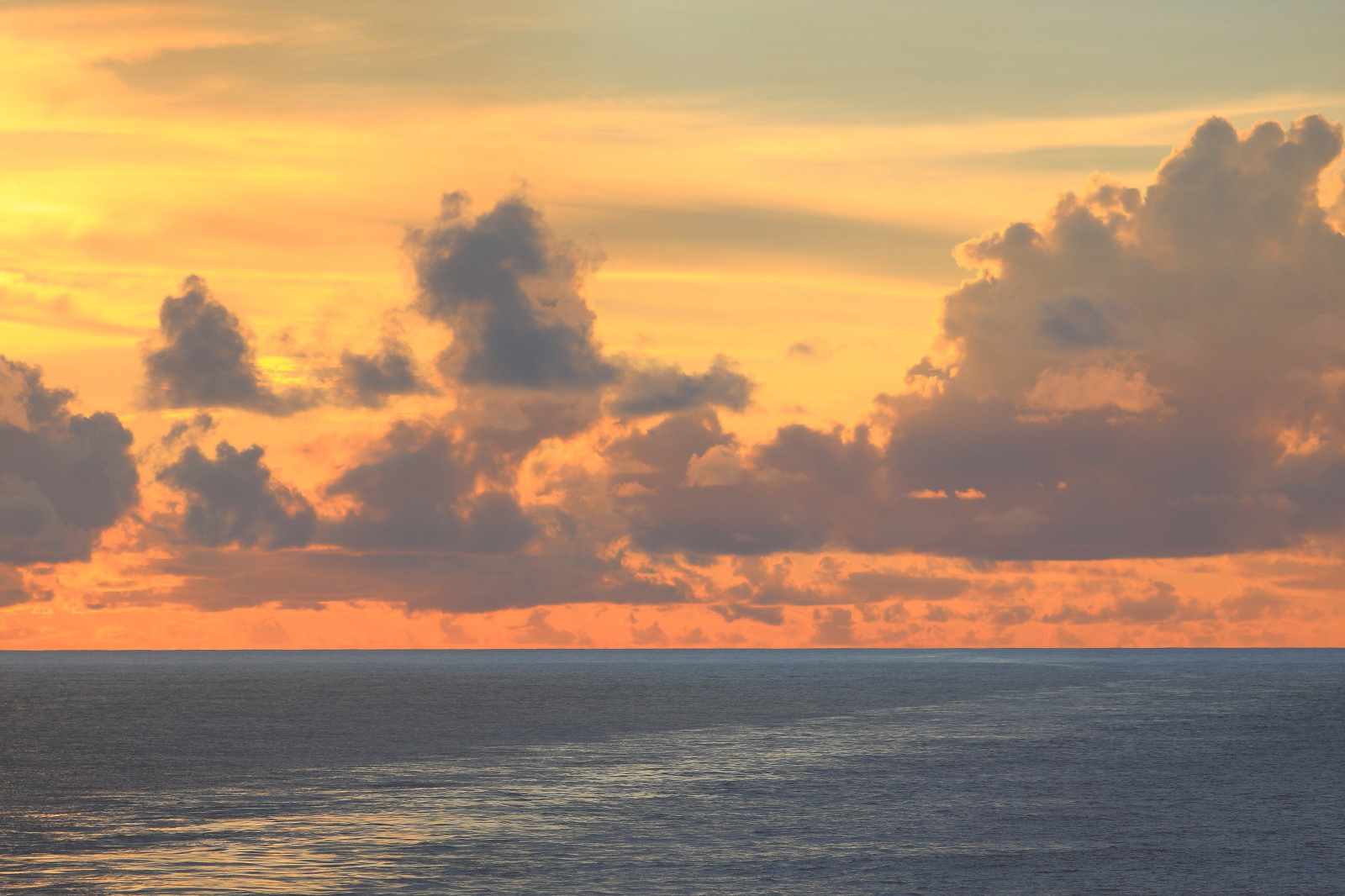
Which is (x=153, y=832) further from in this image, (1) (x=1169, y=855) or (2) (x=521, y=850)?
(1) (x=1169, y=855)

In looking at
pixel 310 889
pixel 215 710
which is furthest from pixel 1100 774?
pixel 215 710

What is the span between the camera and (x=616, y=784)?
262 ft

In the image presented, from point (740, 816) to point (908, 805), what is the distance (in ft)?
34.7

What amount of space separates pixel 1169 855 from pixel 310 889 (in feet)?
114

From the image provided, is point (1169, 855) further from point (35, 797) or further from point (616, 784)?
point (35, 797)

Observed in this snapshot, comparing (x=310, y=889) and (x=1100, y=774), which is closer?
(x=310, y=889)

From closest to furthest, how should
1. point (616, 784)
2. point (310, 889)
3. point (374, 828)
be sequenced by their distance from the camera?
point (310, 889) → point (374, 828) → point (616, 784)

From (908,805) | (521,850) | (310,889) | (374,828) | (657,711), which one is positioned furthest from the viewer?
(657,711)

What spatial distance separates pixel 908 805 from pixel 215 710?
4598 inches

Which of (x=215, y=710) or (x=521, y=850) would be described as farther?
(x=215, y=710)

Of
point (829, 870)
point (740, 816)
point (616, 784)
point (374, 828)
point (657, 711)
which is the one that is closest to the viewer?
point (829, 870)

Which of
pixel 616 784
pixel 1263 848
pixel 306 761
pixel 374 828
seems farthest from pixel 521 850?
pixel 306 761

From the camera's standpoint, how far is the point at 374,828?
60.8m

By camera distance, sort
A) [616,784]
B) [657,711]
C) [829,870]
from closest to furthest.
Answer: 1. [829,870]
2. [616,784]
3. [657,711]
